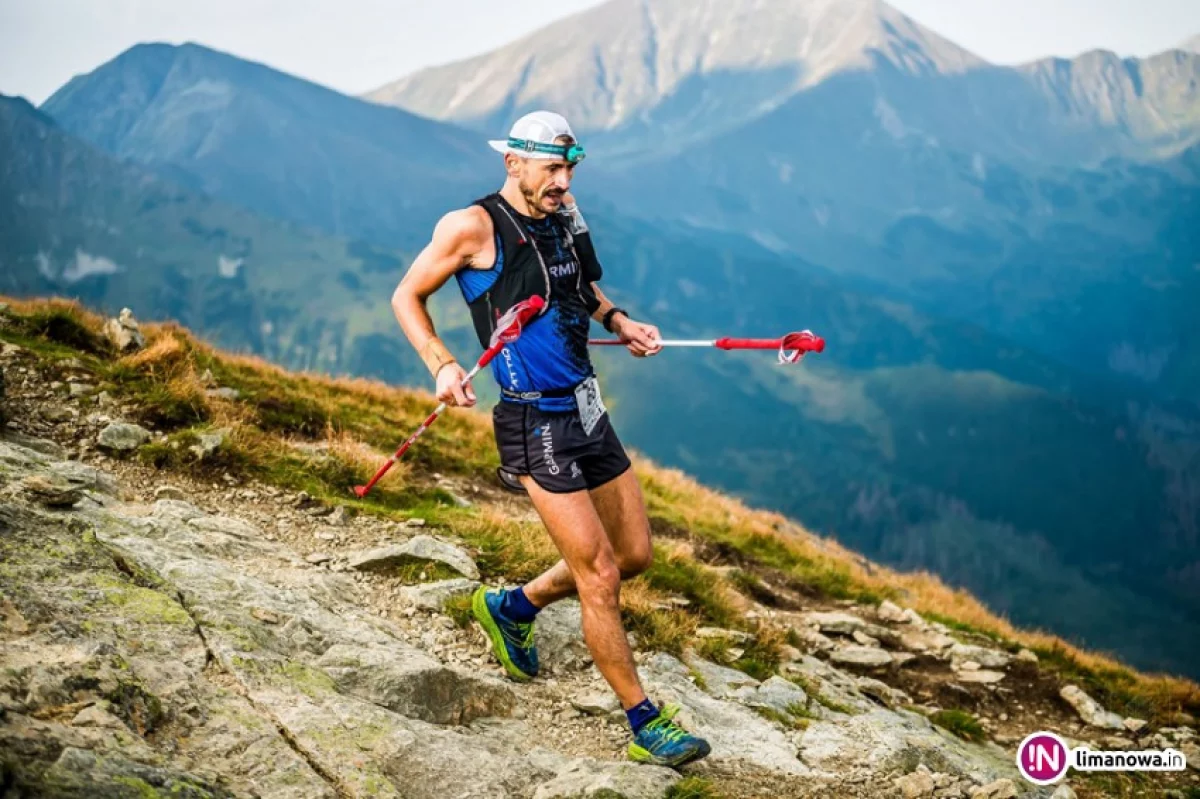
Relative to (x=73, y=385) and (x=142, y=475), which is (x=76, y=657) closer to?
(x=142, y=475)

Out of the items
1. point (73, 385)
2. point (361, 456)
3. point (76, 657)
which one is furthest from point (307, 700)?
point (73, 385)

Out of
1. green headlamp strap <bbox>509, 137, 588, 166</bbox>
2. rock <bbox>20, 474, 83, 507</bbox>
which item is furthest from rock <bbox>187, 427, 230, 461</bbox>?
green headlamp strap <bbox>509, 137, 588, 166</bbox>

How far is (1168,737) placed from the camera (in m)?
11.1

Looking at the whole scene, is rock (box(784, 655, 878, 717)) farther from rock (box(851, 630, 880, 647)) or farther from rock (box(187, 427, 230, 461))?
rock (box(187, 427, 230, 461))

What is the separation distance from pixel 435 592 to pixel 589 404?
2451mm

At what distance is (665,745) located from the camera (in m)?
5.89

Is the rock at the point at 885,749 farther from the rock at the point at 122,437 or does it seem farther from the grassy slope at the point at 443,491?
the rock at the point at 122,437

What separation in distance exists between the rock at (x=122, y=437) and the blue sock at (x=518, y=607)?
15.1 ft

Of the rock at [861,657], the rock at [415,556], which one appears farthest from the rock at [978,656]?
the rock at [415,556]

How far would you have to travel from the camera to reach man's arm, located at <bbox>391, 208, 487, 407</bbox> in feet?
20.0

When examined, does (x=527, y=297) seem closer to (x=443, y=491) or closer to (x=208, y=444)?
(x=208, y=444)

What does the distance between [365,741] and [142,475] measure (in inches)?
194

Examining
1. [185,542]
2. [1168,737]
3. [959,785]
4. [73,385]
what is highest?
[73,385]

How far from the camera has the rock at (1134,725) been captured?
11.3 m
